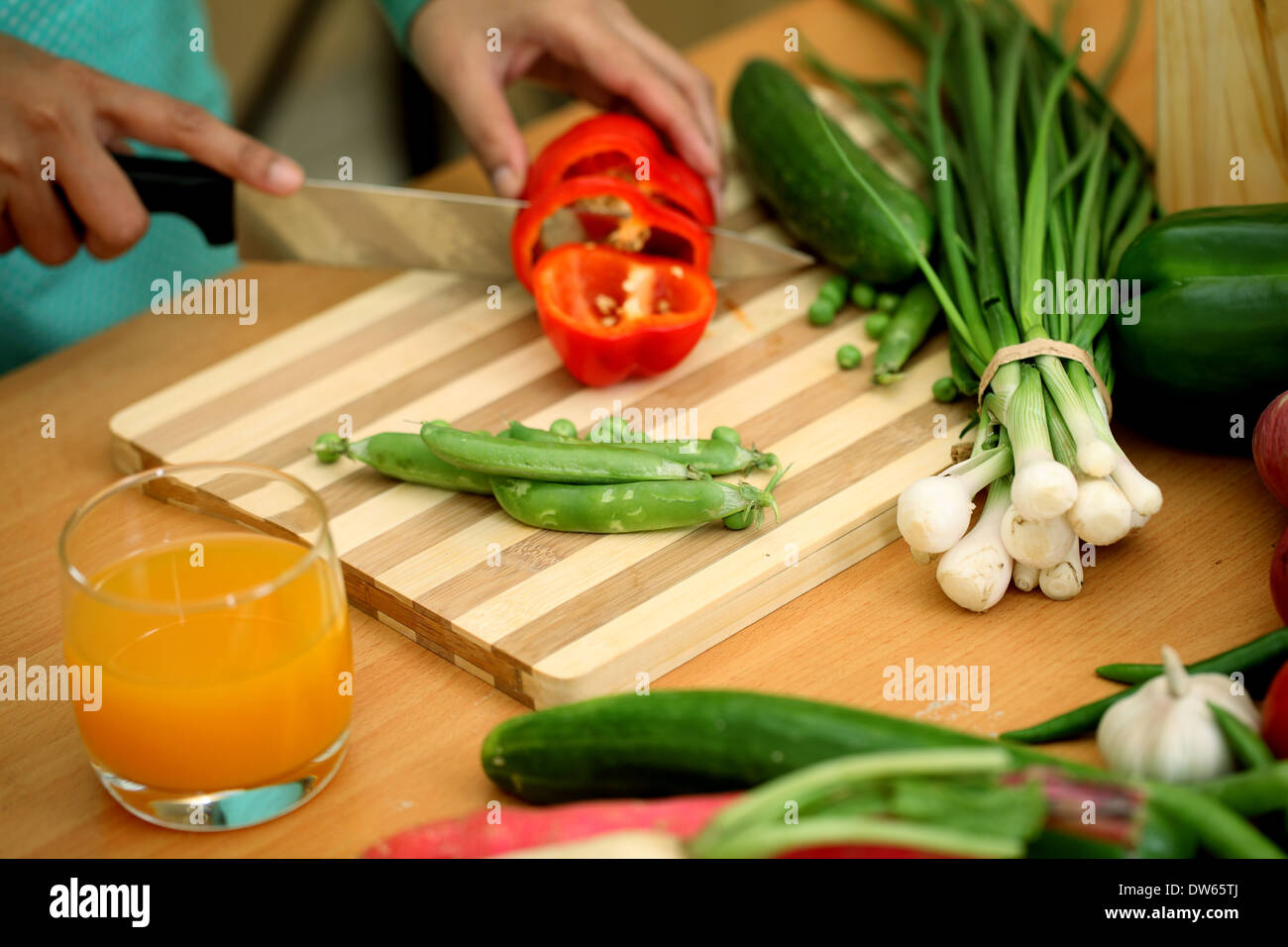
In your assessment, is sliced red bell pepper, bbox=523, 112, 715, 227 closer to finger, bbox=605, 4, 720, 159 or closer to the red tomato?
finger, bbox=605, 4, 720, 159

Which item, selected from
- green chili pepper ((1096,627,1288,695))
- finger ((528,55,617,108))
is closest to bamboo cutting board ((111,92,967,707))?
finger ((528,55,617,108))

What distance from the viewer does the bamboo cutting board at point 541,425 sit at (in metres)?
1.71

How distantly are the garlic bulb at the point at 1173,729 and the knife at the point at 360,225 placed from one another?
125cm

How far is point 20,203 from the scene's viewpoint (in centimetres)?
221

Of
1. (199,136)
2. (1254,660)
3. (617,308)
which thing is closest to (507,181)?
(617,308)

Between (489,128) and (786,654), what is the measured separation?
126 centimetres

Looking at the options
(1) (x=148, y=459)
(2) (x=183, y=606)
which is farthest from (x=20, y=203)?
(2) (x=183, y=606)

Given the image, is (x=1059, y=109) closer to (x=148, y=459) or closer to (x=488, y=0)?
(x=488, y=0)

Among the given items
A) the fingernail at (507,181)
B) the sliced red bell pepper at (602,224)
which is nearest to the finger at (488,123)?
the fingernail at (507,181)

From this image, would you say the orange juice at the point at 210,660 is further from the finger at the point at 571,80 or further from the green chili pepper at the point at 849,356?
the finger at the point at 571,80

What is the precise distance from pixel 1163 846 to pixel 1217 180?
1348 mm

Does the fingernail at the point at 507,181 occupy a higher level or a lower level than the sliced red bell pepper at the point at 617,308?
higher

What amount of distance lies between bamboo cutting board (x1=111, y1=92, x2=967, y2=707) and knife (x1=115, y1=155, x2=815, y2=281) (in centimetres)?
5
